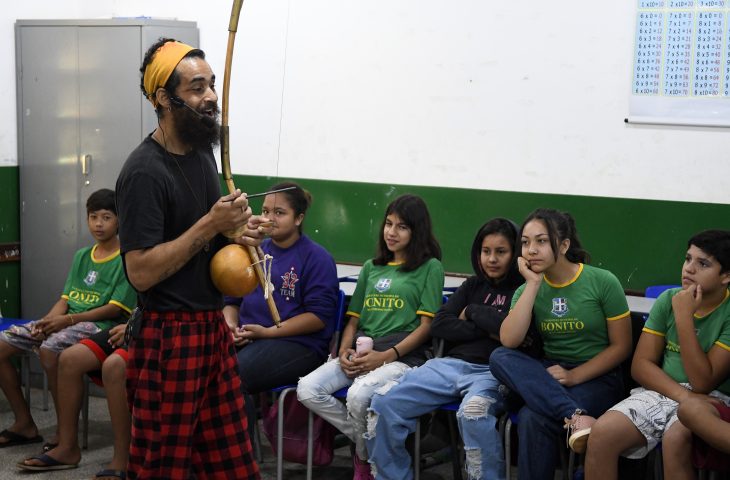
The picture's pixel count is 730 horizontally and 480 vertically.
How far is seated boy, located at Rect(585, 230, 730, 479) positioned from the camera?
321 cm

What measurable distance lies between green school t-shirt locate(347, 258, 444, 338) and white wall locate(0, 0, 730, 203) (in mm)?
987

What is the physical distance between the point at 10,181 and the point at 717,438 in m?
3.99

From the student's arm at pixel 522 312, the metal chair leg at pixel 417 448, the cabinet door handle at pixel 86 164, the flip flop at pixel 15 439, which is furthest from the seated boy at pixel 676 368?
the cabinet door handle at pixel 86 164

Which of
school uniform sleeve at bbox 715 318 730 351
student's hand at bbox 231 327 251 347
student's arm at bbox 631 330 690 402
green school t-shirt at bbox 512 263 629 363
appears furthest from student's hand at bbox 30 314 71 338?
school uniform sleeve at bbox 715 318 730 351

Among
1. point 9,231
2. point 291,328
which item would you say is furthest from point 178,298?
point 9,231

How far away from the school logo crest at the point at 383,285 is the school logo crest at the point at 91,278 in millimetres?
1336

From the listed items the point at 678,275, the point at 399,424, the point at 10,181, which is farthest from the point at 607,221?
the point at 10,181

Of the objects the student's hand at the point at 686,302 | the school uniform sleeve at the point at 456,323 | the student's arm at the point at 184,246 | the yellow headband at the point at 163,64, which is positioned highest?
the yellow headband at the point at 163,64

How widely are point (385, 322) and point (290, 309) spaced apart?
1.32 ft

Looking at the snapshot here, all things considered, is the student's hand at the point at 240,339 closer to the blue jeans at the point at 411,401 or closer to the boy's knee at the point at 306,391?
the boy's knee at the point at 306,391

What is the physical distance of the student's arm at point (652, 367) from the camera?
3340 mm

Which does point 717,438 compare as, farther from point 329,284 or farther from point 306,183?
point 306,183

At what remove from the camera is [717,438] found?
302 cm

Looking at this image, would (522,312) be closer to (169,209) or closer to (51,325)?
(169,209)
